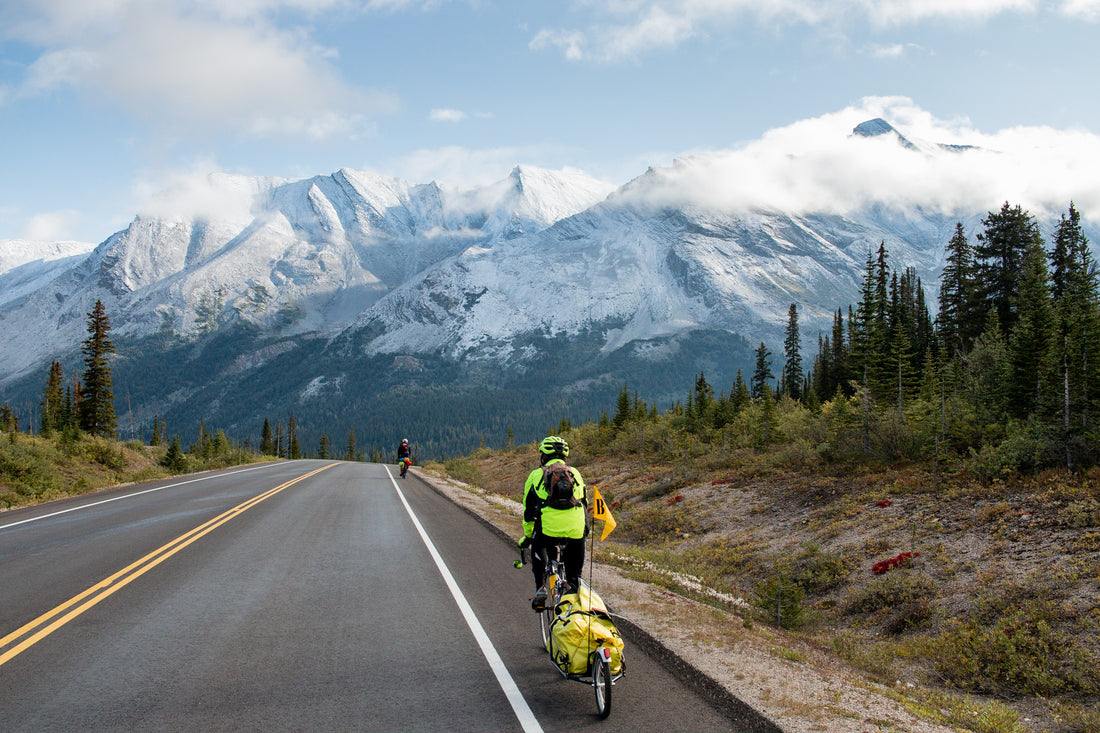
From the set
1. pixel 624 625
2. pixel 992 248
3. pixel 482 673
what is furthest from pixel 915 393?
pixel 482 673

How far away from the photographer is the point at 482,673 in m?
6.08

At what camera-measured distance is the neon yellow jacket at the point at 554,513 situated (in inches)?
271

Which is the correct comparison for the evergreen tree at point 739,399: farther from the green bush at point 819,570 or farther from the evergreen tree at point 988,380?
the green bush at point 819,570

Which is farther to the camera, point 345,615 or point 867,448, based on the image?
point 867,448

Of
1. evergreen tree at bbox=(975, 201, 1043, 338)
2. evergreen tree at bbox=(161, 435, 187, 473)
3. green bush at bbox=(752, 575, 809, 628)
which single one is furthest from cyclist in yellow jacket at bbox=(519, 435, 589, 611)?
evergreen tree at bbox=(975, 201, 1043, 338)

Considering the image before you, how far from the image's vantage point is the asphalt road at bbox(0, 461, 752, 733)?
16.8 ft

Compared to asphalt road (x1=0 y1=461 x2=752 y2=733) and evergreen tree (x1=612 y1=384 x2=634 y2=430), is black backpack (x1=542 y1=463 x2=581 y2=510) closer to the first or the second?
asphalt road (x1=0 y1=461 x2=752 y2=733)

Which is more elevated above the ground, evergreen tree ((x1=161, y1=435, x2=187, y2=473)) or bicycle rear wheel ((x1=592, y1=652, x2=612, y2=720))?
bicycle rear wheel ((x1=592, y1=652, x2=612, y2=720))

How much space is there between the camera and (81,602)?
7.97 m

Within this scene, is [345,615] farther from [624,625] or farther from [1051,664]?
[1051,664]

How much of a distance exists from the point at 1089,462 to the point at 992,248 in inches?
1773

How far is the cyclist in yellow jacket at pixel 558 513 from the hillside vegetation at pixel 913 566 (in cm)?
349

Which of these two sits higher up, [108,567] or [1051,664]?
[108,567]

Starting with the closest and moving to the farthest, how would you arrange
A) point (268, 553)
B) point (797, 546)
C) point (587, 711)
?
point (587, 711) → point (268, 553) → point (797, 546)
